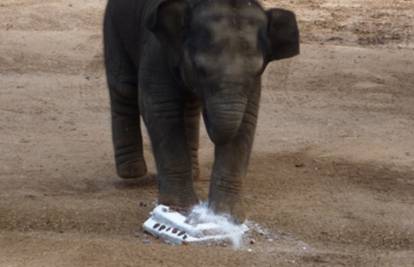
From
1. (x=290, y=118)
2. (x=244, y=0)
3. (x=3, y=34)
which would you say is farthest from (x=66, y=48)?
(x=244, y=0)

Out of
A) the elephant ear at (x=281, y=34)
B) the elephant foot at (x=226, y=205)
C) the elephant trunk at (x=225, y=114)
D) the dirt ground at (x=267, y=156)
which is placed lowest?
the dirt ground at (x=267, y=156)

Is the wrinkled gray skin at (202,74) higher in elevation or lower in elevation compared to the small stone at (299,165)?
higher

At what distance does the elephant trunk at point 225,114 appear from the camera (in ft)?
23.7

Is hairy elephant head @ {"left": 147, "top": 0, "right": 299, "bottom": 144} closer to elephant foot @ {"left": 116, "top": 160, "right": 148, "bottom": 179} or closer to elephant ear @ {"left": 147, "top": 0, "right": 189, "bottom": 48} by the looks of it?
elephant ear @ {"left": 147, "top": 0, "right": 189, "bottom": 48}

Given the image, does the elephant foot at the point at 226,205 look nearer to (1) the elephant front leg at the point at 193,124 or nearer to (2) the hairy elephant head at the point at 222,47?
(2) the hairy elephant head at the point at 222,47

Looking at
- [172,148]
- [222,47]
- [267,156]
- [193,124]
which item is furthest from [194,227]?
[267,156]

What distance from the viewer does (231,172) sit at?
7816 mm

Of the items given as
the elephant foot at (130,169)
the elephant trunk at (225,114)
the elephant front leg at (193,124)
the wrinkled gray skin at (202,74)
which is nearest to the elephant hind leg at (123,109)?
the elephant foot at (130,169)

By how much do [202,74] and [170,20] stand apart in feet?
1.51

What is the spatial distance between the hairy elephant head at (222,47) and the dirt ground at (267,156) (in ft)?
2.62

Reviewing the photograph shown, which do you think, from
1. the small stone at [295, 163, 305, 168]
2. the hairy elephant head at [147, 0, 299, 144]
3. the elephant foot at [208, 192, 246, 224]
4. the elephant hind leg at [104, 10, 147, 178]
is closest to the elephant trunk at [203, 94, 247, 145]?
the hairy elephant head at [147, 0, 299, 144]

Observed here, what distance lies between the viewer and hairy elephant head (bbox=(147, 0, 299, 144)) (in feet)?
23.8

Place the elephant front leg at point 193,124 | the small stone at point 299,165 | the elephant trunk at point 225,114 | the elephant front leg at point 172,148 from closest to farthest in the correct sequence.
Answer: the elephant trunk at point 225,114, the elephant front leg at point 172,148, the elephant front leg at point 193,124, the small stone at point 299,165

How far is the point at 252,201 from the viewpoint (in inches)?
343
